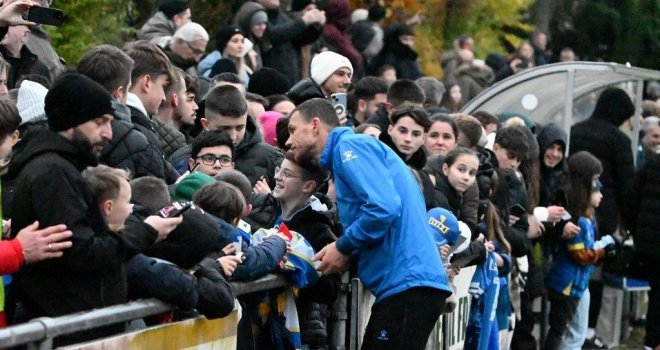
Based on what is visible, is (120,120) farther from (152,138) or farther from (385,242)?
(385,242)

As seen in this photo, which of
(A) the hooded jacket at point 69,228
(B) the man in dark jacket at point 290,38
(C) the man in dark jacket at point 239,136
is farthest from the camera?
(B) the man in dark jacket at point 290,38

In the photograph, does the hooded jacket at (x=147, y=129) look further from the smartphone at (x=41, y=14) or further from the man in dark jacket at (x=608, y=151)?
the man in dark jacket at (x=608, y=151)

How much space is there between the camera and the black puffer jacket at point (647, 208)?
49.5 feet

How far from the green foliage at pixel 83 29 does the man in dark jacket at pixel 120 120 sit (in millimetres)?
5960

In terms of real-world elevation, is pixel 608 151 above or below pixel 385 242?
above

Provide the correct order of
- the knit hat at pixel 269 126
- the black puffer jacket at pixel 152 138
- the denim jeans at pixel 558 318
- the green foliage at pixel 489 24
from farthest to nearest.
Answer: the green foliage at pixel 489 24, the denim jeans at pixel 558 318, the knit hat at pixel 269 126, the black puffer jacket at pixel 152 138

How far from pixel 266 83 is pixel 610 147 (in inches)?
192

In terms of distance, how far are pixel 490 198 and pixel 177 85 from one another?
3.55 m

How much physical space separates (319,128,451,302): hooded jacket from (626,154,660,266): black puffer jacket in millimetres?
6477

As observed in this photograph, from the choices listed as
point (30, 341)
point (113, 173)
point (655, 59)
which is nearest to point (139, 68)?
point (113, 173)

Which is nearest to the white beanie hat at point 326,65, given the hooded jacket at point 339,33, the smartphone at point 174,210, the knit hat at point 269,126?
the knit hat at point 269,126

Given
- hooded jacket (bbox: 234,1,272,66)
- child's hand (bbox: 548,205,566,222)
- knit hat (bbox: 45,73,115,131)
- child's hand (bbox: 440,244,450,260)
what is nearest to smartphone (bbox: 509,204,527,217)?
child's hand (bbox: 548,205,566,222)

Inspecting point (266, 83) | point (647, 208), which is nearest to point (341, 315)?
point (266, 83)

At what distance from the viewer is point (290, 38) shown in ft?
54.3
